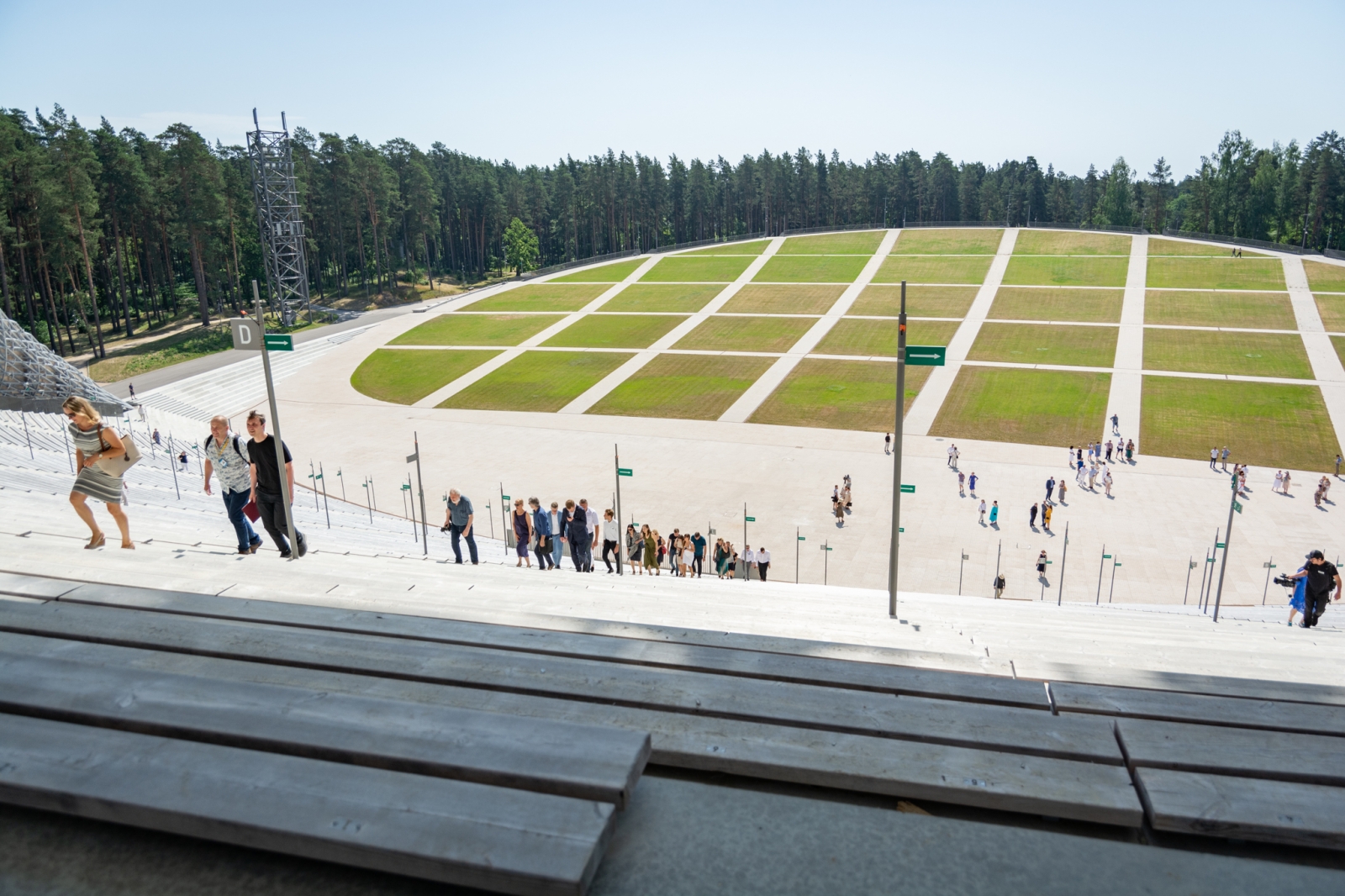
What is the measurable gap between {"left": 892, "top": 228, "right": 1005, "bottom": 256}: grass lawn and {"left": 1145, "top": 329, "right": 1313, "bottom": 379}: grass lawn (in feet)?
102

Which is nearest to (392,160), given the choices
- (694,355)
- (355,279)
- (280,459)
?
(355,279)

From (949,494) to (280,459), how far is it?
2945 cm

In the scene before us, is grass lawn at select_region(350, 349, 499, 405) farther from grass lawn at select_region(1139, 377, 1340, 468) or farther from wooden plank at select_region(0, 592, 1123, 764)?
wooden plank at select_region(0, 592, 1123, 764)

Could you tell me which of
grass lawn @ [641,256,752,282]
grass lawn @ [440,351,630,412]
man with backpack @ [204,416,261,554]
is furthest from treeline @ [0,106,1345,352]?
man with backpack @ [204,416,261,554]

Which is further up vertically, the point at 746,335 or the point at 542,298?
the point at 542,298

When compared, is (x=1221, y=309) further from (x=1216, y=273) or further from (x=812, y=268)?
(x=812, y=268)

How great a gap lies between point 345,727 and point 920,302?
73.7 m

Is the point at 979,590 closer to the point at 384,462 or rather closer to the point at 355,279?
the point at 384,462

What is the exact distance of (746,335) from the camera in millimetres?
65375

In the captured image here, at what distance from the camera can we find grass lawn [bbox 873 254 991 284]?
78750mm

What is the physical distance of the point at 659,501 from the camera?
109 ft

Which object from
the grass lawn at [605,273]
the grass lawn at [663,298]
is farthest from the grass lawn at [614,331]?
the grass lawn at [605,273]

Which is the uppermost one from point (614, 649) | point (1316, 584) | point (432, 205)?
point (432, 205)

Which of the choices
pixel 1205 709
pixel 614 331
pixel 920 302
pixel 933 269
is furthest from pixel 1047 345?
pixel 1205 709
